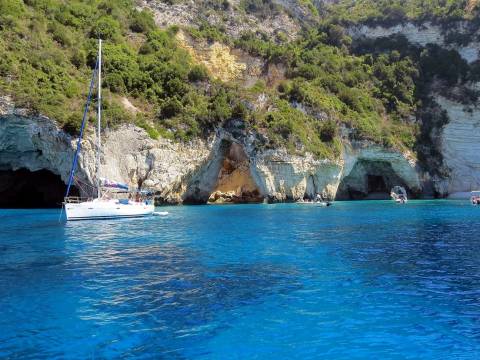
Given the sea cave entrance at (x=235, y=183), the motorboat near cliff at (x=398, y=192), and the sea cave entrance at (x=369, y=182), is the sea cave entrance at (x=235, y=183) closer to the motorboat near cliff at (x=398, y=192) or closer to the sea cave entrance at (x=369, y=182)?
the sea cave entrance at (x=369, y=182)

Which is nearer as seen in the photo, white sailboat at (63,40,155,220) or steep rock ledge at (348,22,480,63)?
white sailboat at (63,40,155,220)

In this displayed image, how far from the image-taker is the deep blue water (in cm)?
761

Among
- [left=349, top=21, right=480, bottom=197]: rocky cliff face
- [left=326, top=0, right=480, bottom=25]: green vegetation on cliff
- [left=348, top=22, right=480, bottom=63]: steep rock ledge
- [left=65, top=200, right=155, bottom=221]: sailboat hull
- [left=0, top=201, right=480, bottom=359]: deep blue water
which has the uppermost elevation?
[left=326, top=0, right=480, bottom=25]: green vegetation on cliff

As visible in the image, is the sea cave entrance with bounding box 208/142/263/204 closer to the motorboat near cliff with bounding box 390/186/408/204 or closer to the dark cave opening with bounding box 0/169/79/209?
the motorboat near cliff with bounding box 390/186/408/204

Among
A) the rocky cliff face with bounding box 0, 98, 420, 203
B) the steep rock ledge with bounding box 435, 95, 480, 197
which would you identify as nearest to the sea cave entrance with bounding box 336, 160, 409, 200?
the rocky cliff face with bounding box 0, 98, 420, 203

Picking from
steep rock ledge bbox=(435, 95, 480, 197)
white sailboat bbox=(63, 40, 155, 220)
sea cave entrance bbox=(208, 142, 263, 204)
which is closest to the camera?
white sailboat bbox=(63, 40, 155, 220)

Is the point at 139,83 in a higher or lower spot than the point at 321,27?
lower

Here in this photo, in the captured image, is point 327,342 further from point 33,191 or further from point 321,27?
point 321,27

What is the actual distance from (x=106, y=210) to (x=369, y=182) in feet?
154

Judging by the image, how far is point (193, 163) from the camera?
48719mm

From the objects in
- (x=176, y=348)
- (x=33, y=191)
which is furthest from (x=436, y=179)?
(x=176, y=348)

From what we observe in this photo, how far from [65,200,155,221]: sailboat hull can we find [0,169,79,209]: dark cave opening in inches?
834

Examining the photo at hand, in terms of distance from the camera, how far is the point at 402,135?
6284 cm

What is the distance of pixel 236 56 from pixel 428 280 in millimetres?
59763
